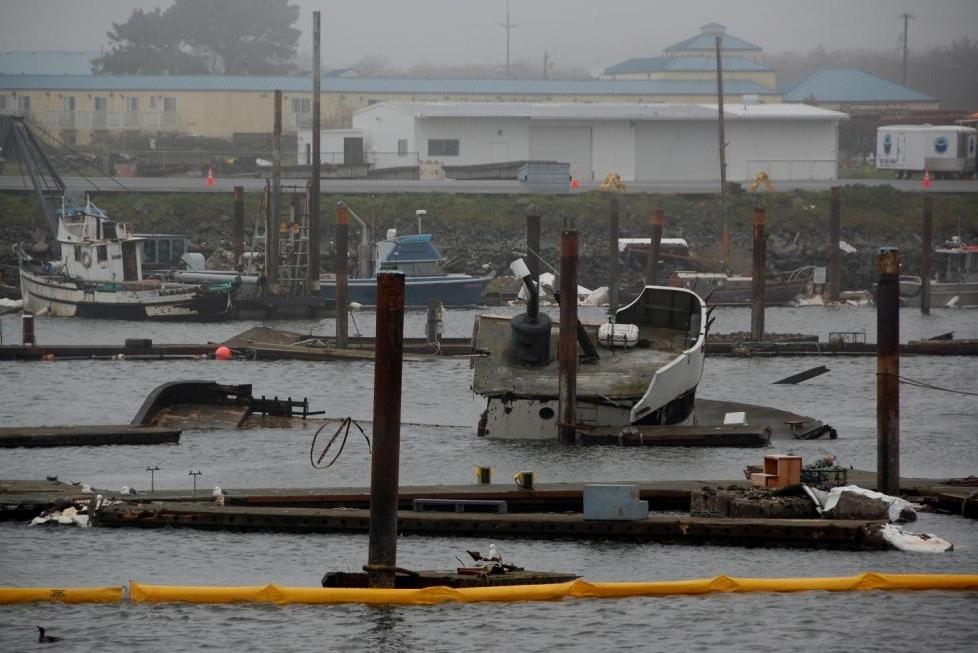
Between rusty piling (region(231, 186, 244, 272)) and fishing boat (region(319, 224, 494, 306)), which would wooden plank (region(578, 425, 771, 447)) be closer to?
fishing boat (region(319, 224, 494, 306))

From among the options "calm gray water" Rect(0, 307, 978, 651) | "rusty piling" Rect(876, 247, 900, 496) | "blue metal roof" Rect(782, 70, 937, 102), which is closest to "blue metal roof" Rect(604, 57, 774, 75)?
"blue metal roof" Rect(782, 70, 937, 102)

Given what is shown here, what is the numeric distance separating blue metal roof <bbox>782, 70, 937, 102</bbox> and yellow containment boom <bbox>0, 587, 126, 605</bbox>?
8879 cm

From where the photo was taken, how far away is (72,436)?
1171 inches

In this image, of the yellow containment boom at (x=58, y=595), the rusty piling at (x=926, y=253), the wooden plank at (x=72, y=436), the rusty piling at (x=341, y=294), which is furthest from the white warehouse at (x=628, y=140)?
the yellow containment boom at (x=58, y=595)

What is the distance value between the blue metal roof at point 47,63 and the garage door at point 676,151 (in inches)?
2353

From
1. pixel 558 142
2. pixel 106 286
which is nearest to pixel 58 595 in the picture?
pixel 106 286

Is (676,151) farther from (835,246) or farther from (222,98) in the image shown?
(222,98)

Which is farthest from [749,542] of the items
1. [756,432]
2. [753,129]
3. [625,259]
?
[753,129]

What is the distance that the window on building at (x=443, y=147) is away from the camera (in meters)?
77.2

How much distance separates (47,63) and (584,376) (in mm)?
105205

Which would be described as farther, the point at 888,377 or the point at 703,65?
the point at 703,65

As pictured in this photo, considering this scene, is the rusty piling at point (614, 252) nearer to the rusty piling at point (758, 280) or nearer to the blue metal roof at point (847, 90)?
the rusty piling at point (758, 280)

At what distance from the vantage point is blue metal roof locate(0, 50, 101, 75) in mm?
122244

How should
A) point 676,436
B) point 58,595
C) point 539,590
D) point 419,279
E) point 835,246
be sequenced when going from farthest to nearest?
point 835,246, point 419,279, point 676,436, point 58,595, point 539,590
